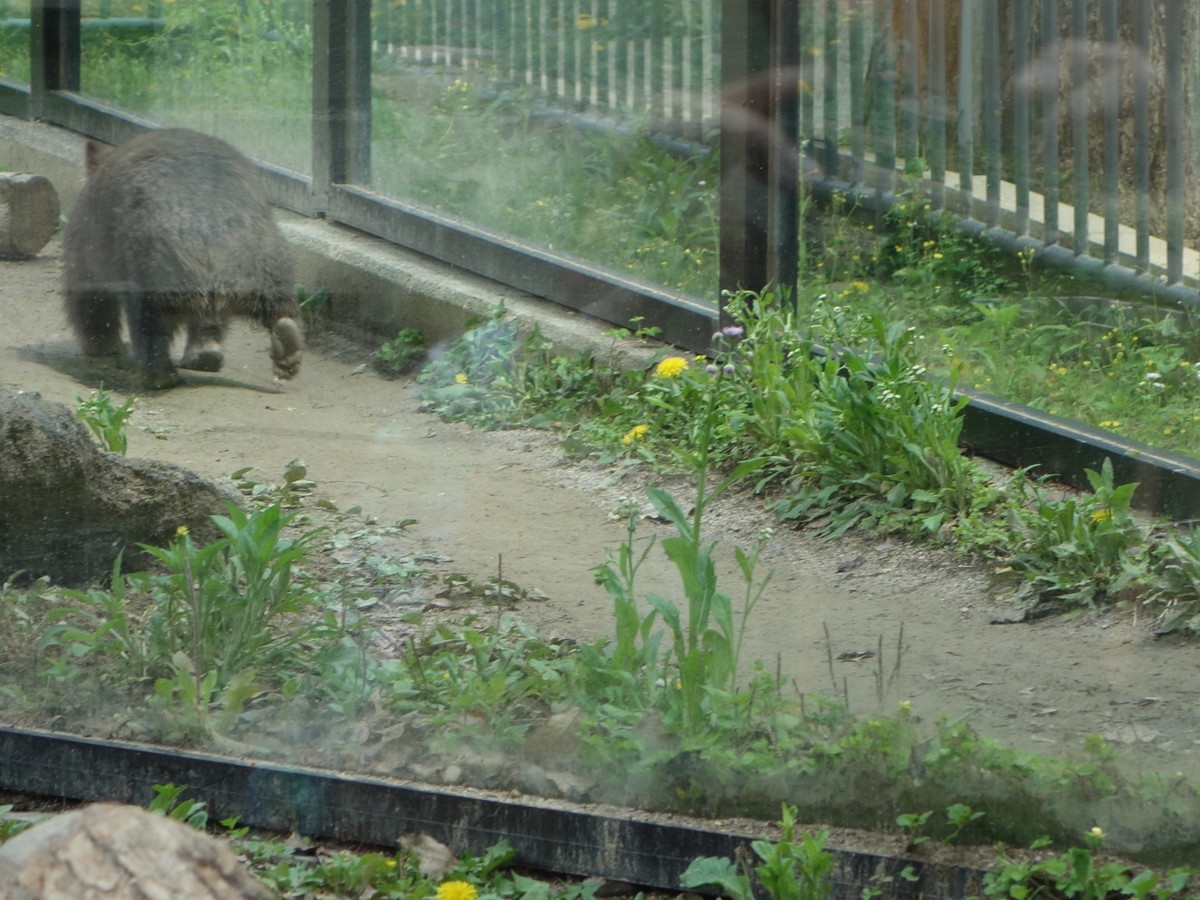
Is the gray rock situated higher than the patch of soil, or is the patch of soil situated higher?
the gray rock

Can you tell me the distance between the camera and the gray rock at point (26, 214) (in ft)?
10.3

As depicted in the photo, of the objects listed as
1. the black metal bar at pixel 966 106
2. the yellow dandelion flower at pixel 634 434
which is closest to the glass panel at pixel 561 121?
the yellow dandelion flower at pixel 634 434

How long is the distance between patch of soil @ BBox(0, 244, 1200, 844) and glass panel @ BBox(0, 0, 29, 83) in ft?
1.14

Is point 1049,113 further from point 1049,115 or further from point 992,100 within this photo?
point 992,100

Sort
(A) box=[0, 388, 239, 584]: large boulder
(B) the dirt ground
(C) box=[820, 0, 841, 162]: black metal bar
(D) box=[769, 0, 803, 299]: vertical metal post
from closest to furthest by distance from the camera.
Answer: (B) the dirt ground, (A) box=[0, 388, 239, 584]: large boulder, (C) box=[820, 0, 841, 162]: black metal bar, (D) box=[769, 0, 803, 299]: vertical metal post

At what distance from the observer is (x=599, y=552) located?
9.36 ft

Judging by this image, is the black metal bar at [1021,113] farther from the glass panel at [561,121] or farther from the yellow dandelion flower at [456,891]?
the yellow dandelion flower at [456,891]

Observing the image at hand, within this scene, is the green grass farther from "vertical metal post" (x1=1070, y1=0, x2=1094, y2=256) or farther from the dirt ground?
the dirt ground

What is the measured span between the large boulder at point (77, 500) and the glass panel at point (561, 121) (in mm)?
769

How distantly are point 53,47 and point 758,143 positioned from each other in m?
1.76

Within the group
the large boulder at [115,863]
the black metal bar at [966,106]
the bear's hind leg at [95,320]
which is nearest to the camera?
the large boulder at [115,863]

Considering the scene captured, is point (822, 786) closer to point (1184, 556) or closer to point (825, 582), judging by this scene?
point (825, 582)

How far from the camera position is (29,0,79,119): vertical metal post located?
10.0ft

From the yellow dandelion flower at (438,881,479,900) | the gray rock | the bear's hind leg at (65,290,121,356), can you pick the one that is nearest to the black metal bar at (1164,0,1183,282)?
the yellow dandelion flower at (438,881,479,900)
